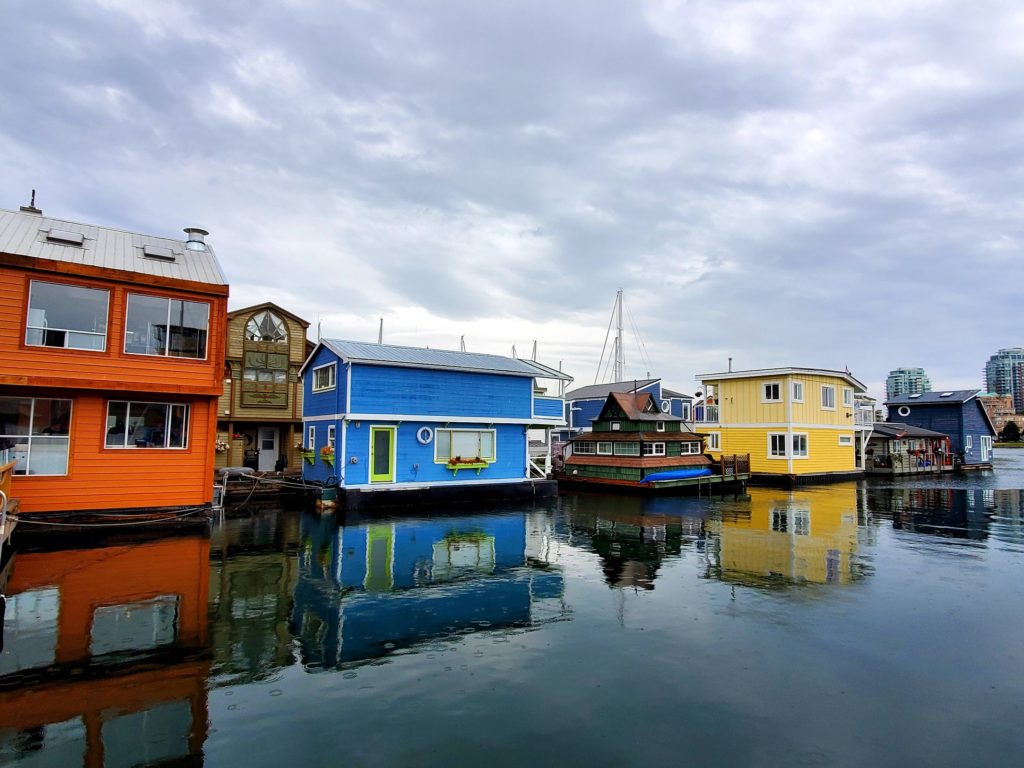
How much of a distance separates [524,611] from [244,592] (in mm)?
5210

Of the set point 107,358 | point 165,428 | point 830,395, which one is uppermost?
point 830,395

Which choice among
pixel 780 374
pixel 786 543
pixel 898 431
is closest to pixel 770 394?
pixel 780 374

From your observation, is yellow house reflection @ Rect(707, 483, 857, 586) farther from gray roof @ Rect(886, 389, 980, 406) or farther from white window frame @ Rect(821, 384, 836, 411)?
gray roof @ Rect(886, 389, 980, 406)

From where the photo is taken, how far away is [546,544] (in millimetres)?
15992

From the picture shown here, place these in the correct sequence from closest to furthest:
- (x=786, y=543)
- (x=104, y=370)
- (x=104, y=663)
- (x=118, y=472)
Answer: (x=104, y=663), (x=104, y=370), (x=118, y=472), (x=786, y=543)

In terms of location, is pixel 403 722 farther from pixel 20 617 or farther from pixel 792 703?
pixel 20 617

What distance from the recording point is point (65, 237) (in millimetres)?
15938

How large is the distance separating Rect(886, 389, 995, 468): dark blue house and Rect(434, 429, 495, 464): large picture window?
1787 inches

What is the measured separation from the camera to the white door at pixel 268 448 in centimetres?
3075

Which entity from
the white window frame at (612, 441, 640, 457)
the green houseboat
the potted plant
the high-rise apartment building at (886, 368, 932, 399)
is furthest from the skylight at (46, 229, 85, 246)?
the high-rise apartment building at (886, 368, 932, 399)

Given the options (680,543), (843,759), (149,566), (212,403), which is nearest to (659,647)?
(843,759)

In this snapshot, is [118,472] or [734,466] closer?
[118,472]

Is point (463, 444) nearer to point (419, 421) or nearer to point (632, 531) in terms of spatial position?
point (419, 421)

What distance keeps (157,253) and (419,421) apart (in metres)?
10.5
